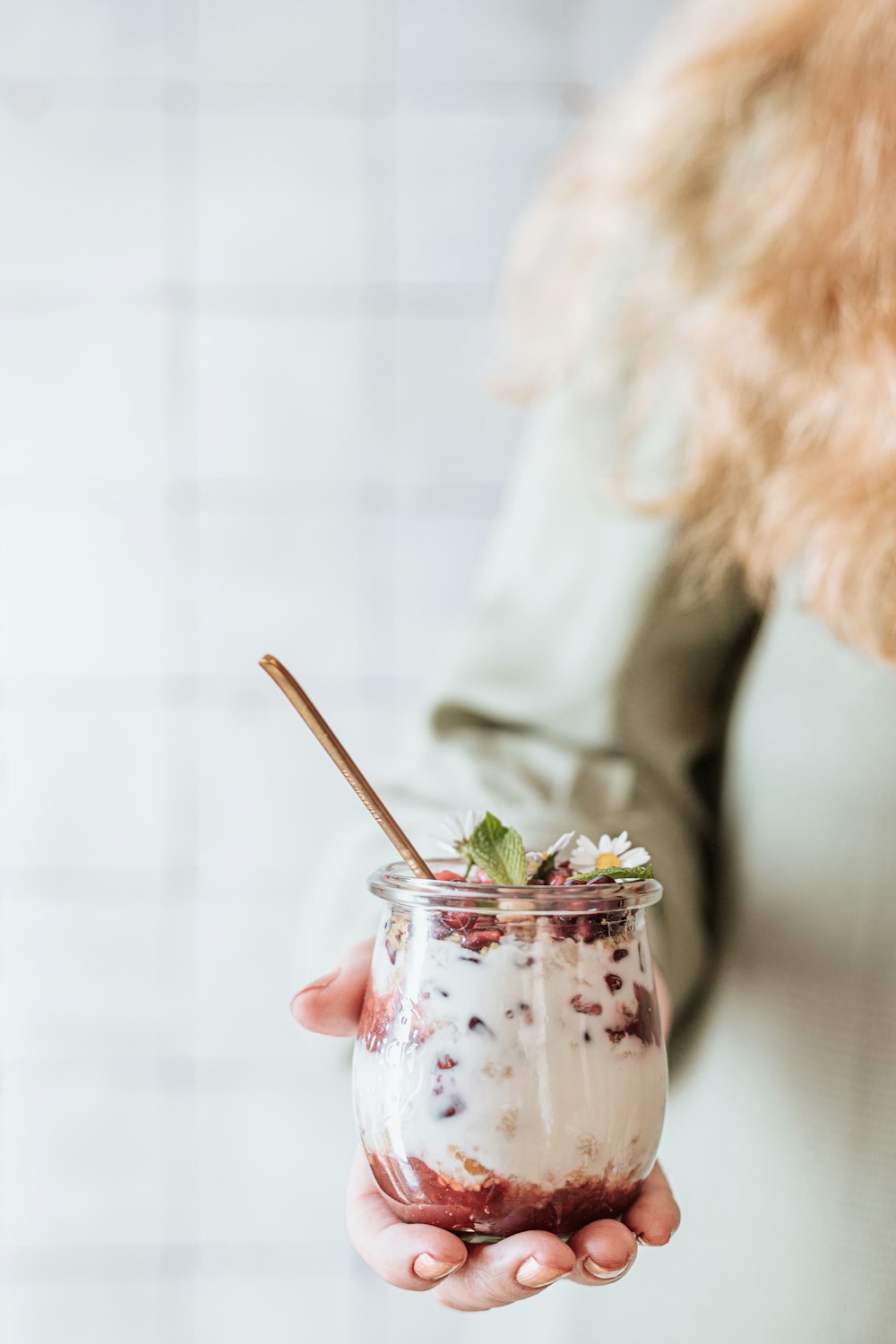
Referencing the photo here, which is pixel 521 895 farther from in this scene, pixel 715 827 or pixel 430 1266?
pixel 715 827

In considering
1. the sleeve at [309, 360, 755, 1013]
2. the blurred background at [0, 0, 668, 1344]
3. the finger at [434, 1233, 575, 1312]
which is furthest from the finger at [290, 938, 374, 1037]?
the blurred background at [0, 0, 668, 1344]

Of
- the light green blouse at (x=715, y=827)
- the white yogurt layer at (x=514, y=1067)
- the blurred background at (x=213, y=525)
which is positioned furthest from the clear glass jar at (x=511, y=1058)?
the blurred background at (x=213, y=525)

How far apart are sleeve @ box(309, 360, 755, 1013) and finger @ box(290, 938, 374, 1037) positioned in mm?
204

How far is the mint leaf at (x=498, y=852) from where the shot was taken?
0.44 metres

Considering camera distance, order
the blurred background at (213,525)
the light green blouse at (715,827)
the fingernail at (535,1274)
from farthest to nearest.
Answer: the blurred background at (213,525) → the light green blouse at (715,827) → the fingernail at (535,1274)

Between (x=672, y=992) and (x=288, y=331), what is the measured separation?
42.8 inches

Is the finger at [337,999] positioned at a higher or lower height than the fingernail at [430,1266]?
higher

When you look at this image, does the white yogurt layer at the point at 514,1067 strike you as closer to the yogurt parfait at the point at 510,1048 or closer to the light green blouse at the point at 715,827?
the yogurt parfait at the point at 510,1048

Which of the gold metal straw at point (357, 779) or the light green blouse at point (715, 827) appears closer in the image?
the gold metal straw at point (357, 779)

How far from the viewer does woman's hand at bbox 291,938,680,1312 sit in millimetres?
410

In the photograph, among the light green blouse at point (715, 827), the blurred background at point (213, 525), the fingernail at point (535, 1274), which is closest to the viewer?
the fingernail at point (535, 1274)

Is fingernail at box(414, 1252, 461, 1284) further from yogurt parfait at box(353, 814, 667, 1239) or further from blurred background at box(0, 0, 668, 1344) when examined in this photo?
blurred background at box(0, 0, 668, 1344)

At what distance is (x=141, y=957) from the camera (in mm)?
1557

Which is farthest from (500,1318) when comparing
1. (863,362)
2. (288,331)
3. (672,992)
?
(288,331)
